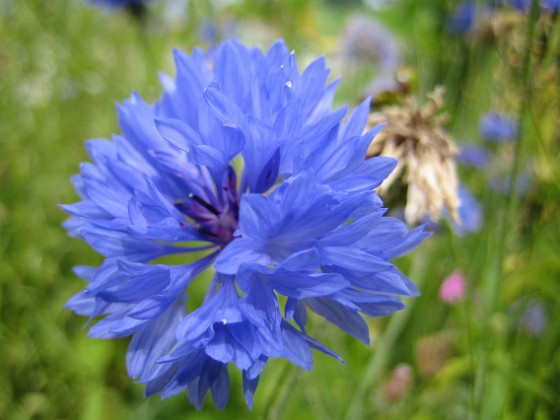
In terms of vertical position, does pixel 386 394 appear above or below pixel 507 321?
below

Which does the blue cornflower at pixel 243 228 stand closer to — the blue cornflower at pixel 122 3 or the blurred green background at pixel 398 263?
the blurred green background at pixel 398 263

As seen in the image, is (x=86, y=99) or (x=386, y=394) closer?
(x=386, y=394)

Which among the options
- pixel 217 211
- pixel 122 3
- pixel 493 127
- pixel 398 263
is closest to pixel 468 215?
pixel 398 263

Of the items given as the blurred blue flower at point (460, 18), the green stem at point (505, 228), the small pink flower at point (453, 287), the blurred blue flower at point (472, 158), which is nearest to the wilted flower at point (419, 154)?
the green stem at point (505, 228)

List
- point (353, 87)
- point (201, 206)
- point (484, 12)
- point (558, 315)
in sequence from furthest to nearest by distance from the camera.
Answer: point (353, 87) < point (484, 12) < point (558, 315) < point (201, 206)

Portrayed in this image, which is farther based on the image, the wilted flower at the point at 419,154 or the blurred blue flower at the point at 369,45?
the blurred blue flower at the point at 369,45

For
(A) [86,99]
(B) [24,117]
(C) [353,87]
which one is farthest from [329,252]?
(A) [86,99]

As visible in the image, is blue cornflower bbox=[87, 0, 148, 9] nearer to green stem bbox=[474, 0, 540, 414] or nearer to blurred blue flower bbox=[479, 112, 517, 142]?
blurred blue flower bbox=[479, 112, 517, 142]

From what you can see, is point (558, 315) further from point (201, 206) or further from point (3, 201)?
point (3, 201)
